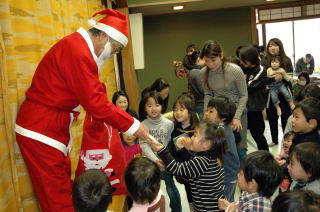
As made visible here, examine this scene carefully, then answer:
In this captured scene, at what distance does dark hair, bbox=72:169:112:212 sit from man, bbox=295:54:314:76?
709cm

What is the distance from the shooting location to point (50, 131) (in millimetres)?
1565

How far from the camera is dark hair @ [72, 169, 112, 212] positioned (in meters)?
1.24

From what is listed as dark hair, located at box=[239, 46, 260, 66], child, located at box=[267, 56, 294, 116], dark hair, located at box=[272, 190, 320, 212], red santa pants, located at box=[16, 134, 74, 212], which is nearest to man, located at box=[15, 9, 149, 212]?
red santa pants, located at box=[16, 134, 74, 212]

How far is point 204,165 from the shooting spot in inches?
69.1

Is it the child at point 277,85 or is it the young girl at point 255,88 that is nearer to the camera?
the young girl at point 255,88

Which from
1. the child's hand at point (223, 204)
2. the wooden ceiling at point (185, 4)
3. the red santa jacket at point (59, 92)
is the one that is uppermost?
the wooden ceiling at point (185, 4)

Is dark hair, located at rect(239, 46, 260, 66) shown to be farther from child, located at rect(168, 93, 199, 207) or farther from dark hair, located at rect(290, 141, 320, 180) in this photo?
dark hair, located at rect(290, 141, 320, 180)

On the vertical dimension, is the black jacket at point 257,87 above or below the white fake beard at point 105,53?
below

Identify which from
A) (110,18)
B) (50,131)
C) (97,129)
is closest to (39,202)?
(50,131)

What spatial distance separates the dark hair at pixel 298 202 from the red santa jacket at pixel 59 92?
0.87 metres

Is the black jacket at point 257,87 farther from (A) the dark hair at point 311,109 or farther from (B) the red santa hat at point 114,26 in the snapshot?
(B) the red santa hat at point 114,26

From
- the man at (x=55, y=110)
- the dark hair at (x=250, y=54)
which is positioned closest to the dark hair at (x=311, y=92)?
the dark hair at (x=250, y=54)

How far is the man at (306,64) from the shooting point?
735 centimetres

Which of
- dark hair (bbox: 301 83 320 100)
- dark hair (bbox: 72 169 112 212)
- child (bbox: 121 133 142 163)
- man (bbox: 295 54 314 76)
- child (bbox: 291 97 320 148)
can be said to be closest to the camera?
dark hair (bbox: 72 169 112 212)
